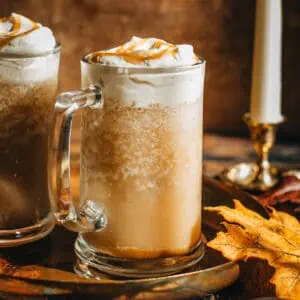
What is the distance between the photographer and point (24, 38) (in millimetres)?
728

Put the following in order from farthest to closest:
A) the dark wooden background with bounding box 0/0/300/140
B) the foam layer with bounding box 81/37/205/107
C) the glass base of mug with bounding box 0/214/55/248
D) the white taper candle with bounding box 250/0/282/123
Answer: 1. the dark wooden background with bounding box 0/0/300/140
2. the white taper candle with bounding box 250/0/282/123
3. the glass base of mug with bounding box 0/214/55/248
4. the foam layer with bounding box 81/37/205/107

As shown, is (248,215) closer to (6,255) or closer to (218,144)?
(6,255)

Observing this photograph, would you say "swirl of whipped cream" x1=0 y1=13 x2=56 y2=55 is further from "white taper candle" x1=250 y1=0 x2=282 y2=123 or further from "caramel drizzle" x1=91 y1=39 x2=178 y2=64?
"white taper candle" x1=250 y1=0 x2=282 y2=123

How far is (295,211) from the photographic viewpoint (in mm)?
934

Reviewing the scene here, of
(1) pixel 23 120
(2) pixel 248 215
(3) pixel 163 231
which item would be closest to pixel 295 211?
(2) pixel 248 215

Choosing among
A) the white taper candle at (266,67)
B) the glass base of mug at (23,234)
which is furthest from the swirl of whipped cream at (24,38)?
the white taper candle at (266,67)

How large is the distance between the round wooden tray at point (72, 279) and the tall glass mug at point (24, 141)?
Result: 0.10ft

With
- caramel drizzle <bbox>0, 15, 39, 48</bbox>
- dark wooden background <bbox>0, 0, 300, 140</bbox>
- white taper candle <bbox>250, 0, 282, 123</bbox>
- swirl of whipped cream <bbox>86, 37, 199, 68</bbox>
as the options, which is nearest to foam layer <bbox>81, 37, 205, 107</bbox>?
swirl of whipped cream <bbox>86, 37, 199, 68</bbox>

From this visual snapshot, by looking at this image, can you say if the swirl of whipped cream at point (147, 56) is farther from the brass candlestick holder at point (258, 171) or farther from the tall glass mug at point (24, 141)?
the brass candlestick holder at point (258, 171)

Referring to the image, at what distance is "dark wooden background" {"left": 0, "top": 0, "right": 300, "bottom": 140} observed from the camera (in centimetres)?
153

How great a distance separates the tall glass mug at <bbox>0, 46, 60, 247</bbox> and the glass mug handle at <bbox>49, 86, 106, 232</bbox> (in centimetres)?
6

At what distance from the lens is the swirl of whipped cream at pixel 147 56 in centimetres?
65

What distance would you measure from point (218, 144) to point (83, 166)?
0.91 m

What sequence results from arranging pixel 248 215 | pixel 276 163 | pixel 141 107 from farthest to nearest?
pixel 276 163 < pixel 248 215 < pixel 141 107
